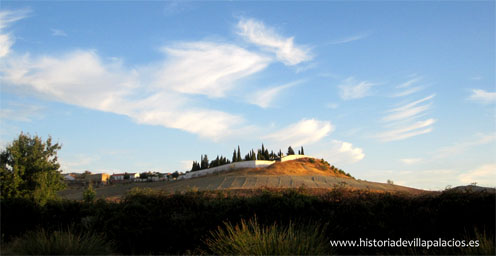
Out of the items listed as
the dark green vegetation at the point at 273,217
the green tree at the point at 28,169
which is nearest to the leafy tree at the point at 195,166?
the green tree at the point at 28,169

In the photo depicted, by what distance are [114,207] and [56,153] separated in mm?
18943

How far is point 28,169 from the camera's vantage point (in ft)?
77.4

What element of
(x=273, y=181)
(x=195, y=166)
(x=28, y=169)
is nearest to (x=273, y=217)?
(x=28, y=169)

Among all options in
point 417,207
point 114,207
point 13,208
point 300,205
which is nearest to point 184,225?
point 114,207

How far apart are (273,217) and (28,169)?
67.4 ft

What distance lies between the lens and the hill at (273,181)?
44.4 m

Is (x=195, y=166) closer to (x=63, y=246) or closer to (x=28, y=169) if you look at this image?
(x=28, y=169)

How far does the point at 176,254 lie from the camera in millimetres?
10227

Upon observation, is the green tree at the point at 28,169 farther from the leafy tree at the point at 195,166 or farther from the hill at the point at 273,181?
the leafy tree at the point at 195,166

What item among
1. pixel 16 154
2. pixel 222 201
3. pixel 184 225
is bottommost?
pixel 184 225

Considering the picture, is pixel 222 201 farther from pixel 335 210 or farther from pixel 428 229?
pixel 428 229

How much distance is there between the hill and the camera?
1750 inches

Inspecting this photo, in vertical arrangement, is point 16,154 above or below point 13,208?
above

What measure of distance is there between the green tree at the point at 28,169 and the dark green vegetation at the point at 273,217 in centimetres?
1041
